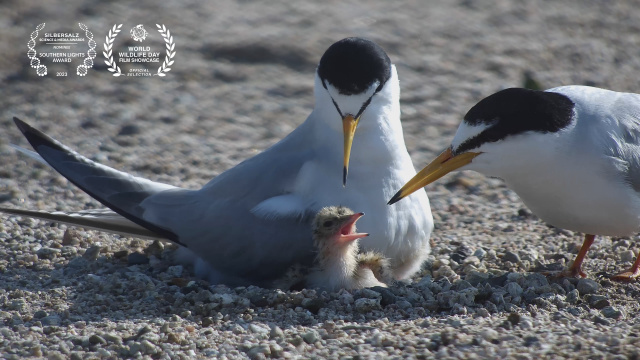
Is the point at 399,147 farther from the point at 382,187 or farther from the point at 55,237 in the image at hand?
the point at 55,237

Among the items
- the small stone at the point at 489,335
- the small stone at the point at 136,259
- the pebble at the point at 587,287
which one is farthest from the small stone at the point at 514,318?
the small stone at the point at 136,259

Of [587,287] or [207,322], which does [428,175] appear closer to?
[587,287]

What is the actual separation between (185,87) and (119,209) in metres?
3.22

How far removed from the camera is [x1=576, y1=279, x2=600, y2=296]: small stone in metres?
4.27

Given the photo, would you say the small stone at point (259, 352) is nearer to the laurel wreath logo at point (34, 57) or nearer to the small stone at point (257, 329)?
the small stone at point (257, 329)

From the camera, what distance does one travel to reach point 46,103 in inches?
290

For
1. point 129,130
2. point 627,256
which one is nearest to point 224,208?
point 627,256

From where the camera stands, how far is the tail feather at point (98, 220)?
4.64 metres

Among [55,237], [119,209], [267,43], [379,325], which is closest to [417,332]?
[379,325]

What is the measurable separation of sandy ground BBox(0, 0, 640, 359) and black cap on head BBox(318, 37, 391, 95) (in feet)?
3.45

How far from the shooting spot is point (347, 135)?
4.28m

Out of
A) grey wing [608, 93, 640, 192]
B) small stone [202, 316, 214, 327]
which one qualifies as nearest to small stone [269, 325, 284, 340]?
small stone [202, 316, 214, 327]

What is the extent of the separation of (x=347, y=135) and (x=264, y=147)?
267 cm

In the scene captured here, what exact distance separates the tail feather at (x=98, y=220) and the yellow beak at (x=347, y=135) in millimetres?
1142
